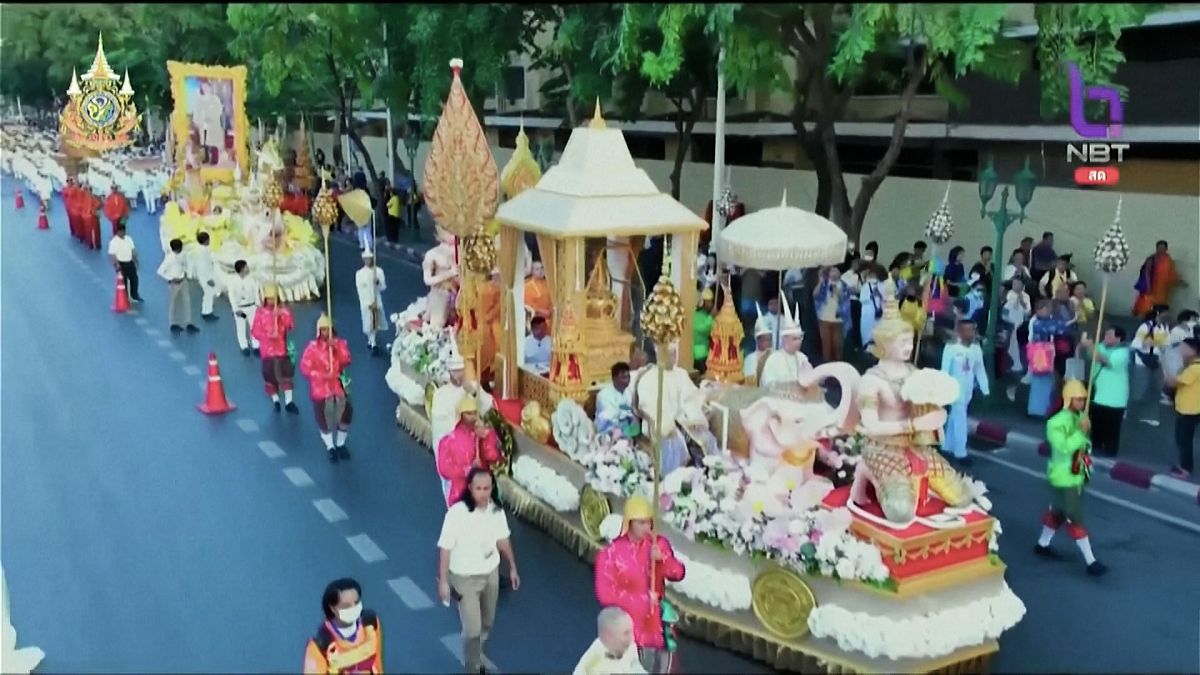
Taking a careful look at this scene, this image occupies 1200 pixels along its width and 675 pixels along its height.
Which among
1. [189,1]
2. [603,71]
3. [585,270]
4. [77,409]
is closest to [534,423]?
[585,270]

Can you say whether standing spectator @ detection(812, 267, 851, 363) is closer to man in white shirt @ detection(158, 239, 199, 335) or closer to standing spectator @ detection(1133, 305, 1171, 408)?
standing spectator @ detection(1133, 305, 1171, 408)

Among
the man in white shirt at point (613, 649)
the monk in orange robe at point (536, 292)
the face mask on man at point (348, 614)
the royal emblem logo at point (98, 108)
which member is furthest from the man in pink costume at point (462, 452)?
the royal emblem logo at point (98, 108)

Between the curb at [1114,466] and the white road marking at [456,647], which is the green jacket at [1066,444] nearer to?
the curb at [1114,466]

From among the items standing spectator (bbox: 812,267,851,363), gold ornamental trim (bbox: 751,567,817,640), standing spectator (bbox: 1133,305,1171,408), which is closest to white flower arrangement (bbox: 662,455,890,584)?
gold ornamental trim (bbox: 751,567,817,640)

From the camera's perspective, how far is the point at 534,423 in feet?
26.7

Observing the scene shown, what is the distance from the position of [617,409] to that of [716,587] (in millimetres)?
1708

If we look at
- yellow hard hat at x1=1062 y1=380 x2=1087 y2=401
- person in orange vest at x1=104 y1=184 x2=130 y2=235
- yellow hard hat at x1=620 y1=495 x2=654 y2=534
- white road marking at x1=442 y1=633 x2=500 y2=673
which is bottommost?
white road marking at x1=442 y1=633 x2=500 y2=673

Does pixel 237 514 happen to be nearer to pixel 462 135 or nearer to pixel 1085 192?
pixel 462 135

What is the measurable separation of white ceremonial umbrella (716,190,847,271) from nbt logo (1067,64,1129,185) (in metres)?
4.66

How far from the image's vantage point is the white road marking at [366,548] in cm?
744

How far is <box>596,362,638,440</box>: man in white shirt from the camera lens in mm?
7406

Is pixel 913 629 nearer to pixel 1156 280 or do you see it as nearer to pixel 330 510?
pixel 330 510

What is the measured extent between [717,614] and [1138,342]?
7464 millimetres

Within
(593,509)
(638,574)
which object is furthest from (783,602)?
(593,509)
